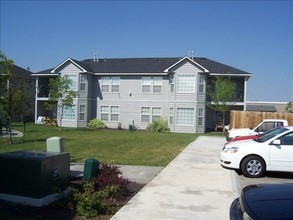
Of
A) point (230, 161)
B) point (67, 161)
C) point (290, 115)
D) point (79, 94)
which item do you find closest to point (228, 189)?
point (230, 161)

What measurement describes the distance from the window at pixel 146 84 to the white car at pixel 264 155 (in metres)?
24.7

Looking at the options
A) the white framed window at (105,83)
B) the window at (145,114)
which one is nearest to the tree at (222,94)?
the window at (145,114)

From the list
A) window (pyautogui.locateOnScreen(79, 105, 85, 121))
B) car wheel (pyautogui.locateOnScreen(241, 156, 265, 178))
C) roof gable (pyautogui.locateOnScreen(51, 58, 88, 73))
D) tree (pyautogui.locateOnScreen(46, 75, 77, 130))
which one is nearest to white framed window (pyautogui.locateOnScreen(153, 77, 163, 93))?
roof gable (pyautogui.locateOnScreen(51, 58, 88, 73))

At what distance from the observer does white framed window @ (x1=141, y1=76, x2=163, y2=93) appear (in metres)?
35.8

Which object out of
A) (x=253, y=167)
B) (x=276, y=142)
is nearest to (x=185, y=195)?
(x=253, y=167)

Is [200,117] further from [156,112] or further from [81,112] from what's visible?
[81,112]

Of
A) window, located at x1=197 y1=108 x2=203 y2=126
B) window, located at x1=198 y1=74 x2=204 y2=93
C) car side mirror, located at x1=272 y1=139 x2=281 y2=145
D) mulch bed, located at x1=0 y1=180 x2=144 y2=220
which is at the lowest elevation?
mulch bed, located at x1=0 y1=180 x2=144 y2=220

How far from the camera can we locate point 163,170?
37.8 feet

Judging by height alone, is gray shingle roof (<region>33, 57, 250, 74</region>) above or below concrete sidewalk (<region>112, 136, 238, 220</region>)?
above

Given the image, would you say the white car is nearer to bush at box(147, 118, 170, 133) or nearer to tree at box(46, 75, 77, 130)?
bush at box(147, 118, 170, 133)

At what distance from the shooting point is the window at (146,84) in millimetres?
36188

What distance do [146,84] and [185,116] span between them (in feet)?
16.6

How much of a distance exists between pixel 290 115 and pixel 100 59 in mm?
22780

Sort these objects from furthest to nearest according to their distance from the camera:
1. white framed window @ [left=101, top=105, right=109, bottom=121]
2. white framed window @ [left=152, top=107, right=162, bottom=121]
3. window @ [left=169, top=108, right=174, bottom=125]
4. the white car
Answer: white framed window @ [left=101, top=105, right=109, bottom=121]
white framed window @ [left=152, top=107, right=162, bottom=121]
window @ [left=169, top=108, right=174, bottom=125]
the white car
